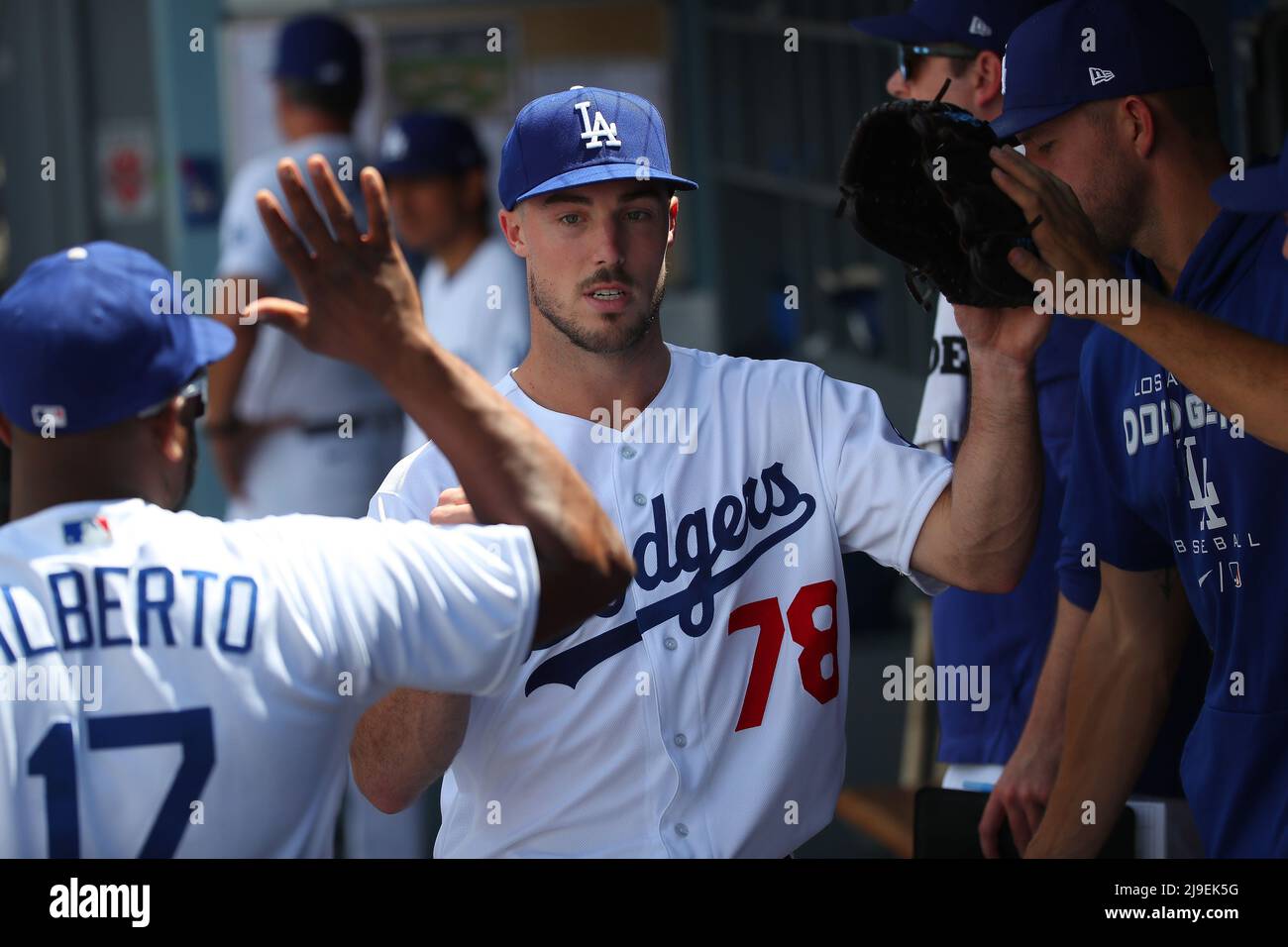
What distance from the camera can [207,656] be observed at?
6.53 feet

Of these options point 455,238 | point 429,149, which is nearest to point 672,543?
point 455,238

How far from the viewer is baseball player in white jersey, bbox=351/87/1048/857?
2486 mm

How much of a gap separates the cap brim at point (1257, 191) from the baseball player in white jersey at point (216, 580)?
0.94m

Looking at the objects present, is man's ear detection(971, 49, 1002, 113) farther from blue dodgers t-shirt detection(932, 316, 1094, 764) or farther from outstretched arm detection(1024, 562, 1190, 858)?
outstretched arm detection(1024, 562, 1190, 858)

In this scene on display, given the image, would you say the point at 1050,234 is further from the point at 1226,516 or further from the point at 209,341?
the point at 209,341

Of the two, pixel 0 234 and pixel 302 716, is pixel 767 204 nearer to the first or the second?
pixel 0 234

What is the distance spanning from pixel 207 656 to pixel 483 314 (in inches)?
136

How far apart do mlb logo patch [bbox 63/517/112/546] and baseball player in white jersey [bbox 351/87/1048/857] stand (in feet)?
1.66

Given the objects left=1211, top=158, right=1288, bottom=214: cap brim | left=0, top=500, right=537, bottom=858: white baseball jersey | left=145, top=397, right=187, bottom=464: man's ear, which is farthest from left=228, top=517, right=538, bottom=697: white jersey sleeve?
left=1211, top=158, right=1288, bottom=214: cap brim

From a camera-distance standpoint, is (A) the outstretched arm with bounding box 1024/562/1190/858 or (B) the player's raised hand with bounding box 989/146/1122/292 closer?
(B) the player's raised hand with bounding box 989/146/1122/292
